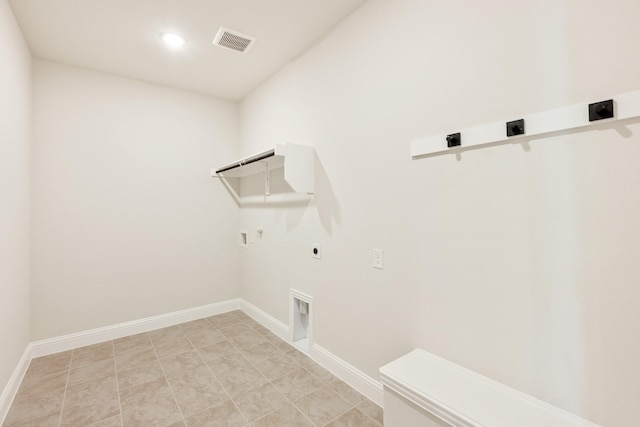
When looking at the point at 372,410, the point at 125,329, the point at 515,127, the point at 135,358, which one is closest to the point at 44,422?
the point at 135,358

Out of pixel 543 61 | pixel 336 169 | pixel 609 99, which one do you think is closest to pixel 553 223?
pixel 609 99

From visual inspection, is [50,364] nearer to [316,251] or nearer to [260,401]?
[260,401]

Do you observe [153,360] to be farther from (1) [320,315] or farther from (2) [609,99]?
(2) [609,99]

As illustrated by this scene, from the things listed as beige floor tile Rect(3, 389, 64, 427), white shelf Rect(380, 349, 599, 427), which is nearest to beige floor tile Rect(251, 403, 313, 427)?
white shelf Rect(380, 349, 599, 427)

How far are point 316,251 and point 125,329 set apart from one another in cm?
224

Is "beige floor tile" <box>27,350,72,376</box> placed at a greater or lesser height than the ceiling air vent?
A: lesser

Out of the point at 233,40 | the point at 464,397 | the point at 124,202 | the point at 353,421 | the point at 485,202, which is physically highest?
the point at 233,40

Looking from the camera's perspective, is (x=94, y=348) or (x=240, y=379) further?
(x=94, y=348)

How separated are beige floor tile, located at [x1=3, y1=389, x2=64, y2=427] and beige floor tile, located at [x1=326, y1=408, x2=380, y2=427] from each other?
1780 millimetres

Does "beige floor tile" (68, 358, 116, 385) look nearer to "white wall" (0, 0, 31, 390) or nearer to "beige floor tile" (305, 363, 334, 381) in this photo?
"white wall" (0, 0, 31, 390)

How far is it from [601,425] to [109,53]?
393 cm

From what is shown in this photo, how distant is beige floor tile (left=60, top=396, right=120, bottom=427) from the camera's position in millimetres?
1783

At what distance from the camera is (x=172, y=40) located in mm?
2373

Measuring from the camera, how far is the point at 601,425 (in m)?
1.06
